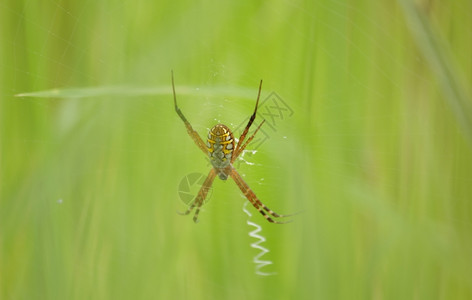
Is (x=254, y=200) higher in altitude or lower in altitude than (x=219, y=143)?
lower

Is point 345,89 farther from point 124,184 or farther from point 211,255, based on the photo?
point 124,184

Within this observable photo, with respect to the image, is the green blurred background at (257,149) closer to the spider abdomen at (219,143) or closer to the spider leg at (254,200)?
the spider leg at (254,200)

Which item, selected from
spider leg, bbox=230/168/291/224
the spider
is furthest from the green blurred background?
the spider

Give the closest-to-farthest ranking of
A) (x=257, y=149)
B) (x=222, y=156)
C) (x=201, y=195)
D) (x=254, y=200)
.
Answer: (x=257, y=149) < (x=254, y=200) < (x=201, y=195) < (x=222, y=156)

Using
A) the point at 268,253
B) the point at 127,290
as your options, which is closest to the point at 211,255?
the point at 268,253

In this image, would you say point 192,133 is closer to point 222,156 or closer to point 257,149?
point 222,156

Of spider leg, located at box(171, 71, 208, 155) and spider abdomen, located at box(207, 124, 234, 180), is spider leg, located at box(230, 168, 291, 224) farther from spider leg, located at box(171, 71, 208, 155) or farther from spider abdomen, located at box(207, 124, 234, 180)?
spider leg, located at box(171, 71, 208, 155)

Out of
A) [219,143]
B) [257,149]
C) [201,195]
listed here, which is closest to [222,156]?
[219,143]
